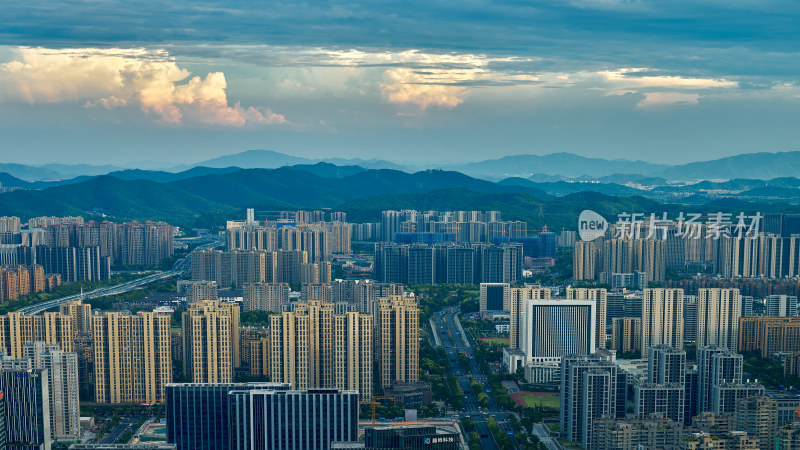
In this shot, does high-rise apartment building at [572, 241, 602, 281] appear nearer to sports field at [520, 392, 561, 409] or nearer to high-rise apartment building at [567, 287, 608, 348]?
high-rise apartment building at [567, 287, 608, 348]

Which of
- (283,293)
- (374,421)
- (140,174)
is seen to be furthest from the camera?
(140,174)

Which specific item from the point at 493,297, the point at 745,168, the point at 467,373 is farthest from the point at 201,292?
the point at 745,168

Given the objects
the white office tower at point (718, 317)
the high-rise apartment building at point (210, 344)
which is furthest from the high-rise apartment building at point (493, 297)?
the high-rise apartment building at point (210, 344)

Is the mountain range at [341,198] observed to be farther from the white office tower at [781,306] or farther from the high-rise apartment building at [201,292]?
the high-rise apartment building at [201,292]

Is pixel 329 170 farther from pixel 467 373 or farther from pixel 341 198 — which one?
pixel 467 373

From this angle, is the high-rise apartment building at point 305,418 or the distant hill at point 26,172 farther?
the distant hill at point 26,172

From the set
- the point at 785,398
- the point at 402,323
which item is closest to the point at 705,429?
the point at 785,398

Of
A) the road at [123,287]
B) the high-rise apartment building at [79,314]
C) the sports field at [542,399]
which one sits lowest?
the sports field at [542,399]

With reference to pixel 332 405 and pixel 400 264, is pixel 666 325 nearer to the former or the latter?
pixel 332 405
